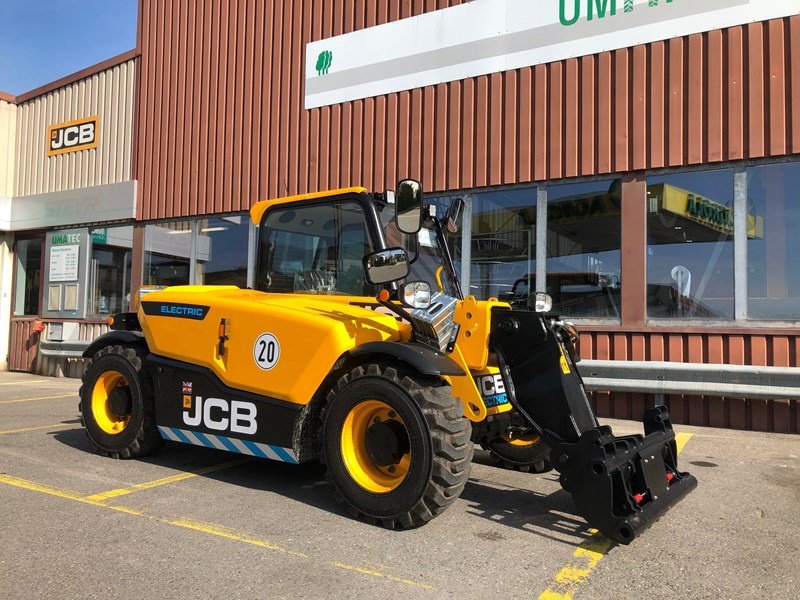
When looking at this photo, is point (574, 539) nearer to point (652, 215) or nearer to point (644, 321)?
point (644, 321)

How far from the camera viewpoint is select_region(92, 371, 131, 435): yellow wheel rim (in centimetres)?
561

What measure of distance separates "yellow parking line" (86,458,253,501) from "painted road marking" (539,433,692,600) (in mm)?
3085

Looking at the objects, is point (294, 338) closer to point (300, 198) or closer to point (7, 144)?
point (300, 198)

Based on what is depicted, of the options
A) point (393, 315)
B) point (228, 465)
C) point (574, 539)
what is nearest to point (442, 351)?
point (393, 315)

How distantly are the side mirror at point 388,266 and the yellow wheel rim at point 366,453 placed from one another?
2.60ft

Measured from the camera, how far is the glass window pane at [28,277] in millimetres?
14461

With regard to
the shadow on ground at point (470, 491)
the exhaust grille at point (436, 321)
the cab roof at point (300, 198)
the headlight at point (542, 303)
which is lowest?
the shadow on ground at point (470, 491)

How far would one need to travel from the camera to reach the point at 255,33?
37.8 feet

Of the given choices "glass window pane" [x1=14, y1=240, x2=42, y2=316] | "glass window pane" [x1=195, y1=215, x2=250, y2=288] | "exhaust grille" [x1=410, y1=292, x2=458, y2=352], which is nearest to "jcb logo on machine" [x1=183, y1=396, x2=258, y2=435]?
"exhaust grille" [x1=410, y1=292, x2=458, y2=352]

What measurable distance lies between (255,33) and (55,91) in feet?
20.2

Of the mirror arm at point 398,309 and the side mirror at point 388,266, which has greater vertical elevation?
the side mirror at point 388,266

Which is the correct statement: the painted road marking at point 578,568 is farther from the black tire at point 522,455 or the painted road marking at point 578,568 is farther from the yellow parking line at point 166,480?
the yellow parking line at point 166,480

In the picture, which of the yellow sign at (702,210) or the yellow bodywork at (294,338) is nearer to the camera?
the yellow bodywork at (294,338)

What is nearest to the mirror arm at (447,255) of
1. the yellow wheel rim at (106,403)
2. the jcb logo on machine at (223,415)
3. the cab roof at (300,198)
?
the cab roof at (300,198)
